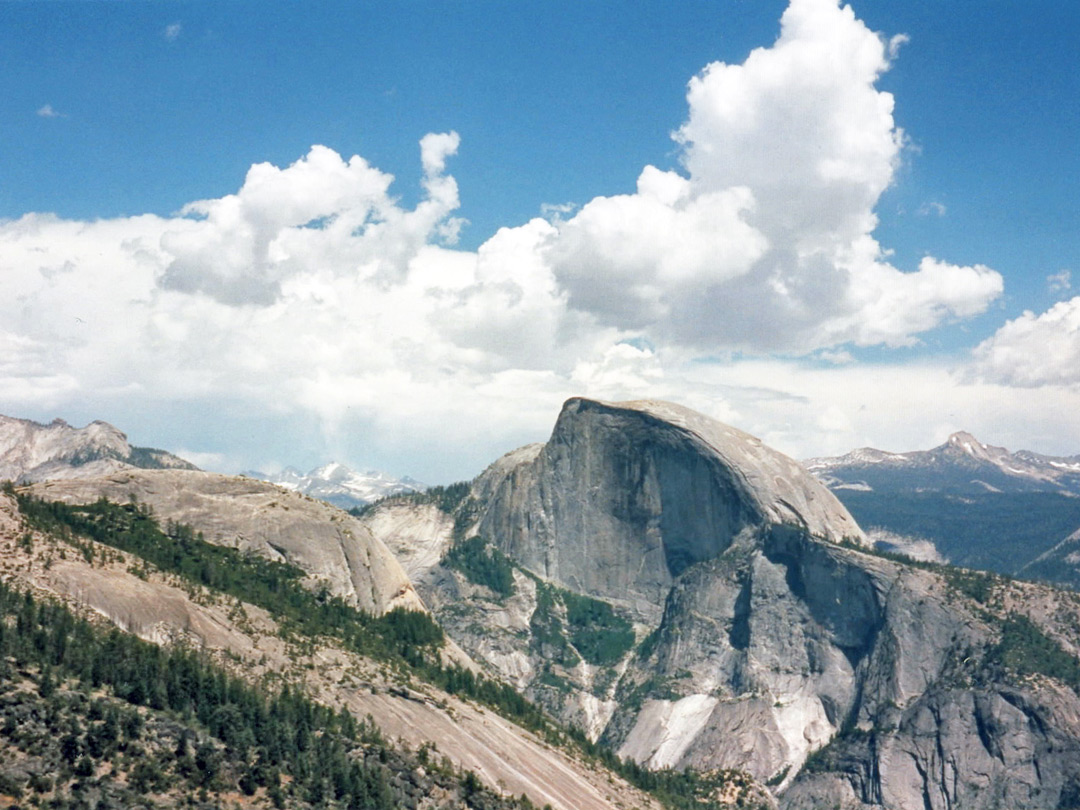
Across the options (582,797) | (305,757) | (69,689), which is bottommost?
(582,797)

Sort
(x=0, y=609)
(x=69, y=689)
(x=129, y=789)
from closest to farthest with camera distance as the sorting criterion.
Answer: (x=129, y=789) < (x=69, y=689) < (x=0, y=609)

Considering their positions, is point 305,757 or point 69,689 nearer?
point 69,689

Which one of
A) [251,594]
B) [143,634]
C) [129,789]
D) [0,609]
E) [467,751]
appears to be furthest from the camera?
[251,594]

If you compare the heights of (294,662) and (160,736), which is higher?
(294,662)

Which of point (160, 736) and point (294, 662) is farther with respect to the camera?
point (294, 662)

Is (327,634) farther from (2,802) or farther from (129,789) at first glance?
(2,802)

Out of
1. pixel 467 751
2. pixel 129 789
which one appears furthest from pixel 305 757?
pixel 467 751

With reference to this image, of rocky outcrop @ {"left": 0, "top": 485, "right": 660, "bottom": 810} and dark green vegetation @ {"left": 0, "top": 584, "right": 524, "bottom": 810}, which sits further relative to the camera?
rocky outcrop @ {"left": 0, "top": 485, "right": 660, "bottom": 810}

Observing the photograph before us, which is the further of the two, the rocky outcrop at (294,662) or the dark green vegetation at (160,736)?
the rocky outcrop at (294,662)
